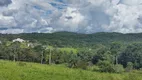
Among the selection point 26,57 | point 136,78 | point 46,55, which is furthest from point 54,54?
point 136,78

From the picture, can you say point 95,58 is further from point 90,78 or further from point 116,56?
point 90,78

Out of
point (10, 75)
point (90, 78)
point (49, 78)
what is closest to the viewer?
point (10, 75)

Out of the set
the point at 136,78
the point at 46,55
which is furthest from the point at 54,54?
the point at 136,78

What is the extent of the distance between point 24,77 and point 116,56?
97572 mm

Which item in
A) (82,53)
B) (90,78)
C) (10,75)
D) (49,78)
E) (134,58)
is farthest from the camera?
(82,53)

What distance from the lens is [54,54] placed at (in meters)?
121

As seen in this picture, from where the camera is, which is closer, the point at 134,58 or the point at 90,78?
the point at 90,78

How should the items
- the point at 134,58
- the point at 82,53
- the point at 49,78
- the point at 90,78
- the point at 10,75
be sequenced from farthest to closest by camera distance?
the point at 82,53 < the point at 134,58 < the point at 90,78 < the point at 49,78 < the point at 10,75

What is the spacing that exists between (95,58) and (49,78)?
93.5 meters

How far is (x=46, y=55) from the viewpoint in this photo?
119 metres

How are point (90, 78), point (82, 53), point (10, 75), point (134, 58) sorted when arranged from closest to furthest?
point (10, 75) → point (90, 78) → point (134, 58) → point (82, 53)

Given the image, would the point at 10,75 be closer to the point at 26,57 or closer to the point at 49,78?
the point at 49,78

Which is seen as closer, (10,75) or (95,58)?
(10,75)

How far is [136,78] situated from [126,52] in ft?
297
